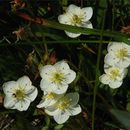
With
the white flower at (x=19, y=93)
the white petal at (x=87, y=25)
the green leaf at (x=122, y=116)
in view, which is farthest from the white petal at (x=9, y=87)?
the green leaf at (x=122, y=116)

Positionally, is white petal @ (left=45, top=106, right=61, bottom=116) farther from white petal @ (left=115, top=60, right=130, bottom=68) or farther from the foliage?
white petal @ (left=115, top=60, right=130, bottom=68)

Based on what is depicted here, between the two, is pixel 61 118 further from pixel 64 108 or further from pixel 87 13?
pixel 87 13

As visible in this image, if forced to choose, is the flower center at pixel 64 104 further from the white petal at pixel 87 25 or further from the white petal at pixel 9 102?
the white petal at pixel 87 25

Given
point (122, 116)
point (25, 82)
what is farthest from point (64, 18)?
point (122, 116)

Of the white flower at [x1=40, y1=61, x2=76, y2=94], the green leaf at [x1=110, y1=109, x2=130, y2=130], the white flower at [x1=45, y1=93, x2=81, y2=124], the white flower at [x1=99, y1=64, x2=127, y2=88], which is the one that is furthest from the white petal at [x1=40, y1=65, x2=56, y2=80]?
the green leaf at [x1=110, y1=109, x2=130, y2=130]

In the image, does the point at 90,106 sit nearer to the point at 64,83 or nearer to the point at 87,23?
the point at 64,83
